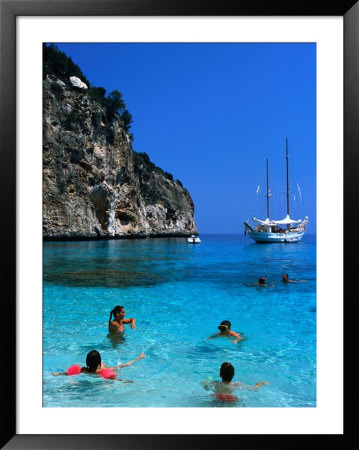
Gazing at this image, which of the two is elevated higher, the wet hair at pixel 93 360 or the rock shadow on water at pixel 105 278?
the wet hair at pixel 93 360

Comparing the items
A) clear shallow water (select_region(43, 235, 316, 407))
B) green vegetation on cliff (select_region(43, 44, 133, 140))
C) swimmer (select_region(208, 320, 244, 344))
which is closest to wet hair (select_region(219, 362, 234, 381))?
clear shallow water (select_region(43, 235, 316, 407))

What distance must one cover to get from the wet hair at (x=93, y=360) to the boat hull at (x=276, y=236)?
30783mm

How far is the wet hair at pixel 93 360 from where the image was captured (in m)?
3.12

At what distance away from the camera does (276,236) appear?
1281 inches

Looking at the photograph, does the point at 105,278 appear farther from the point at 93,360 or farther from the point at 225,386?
the point at 225,386

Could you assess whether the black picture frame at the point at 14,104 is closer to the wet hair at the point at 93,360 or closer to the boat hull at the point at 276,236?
the wet hair at the point at 93,360

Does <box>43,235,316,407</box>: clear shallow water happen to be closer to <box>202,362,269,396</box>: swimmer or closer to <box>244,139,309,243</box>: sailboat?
<box>202,362,269,396</box>: swimmer

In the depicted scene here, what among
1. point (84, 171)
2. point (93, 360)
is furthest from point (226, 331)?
point (84, 171)

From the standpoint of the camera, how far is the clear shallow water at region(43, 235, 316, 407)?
2904mm

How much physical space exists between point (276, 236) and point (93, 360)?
3110 centimetres

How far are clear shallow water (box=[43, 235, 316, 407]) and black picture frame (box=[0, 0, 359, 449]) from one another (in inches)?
8.8

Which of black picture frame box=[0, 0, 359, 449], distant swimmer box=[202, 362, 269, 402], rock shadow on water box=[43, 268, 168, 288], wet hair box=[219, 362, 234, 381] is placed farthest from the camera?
rock shadow on water box=[43, 268, 168, 288]

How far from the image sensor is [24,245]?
1915 millimetres

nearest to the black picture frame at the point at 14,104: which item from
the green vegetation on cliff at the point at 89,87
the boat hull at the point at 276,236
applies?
the green vegetation on cliff at the point at 89,87
